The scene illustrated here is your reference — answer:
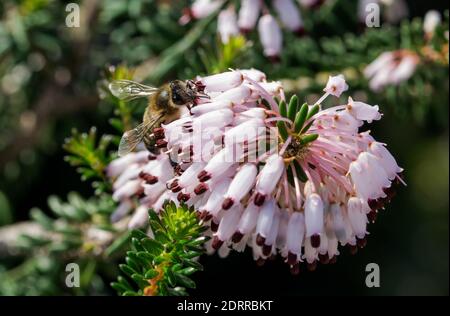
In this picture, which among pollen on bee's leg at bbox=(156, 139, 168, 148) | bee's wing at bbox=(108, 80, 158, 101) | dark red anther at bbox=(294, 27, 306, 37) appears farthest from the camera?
dark red anther at bbox=(294, 27, 306, 37)

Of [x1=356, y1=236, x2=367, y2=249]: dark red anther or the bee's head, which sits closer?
[x1=356, y1=236, x2=367, y2=249]: dark red anther

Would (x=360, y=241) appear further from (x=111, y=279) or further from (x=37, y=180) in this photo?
(x=37, y=180)

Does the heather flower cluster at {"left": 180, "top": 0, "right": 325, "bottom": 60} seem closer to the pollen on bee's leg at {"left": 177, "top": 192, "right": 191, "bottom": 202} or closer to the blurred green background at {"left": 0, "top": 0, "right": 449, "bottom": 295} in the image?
the blurred green background at {"left": 0, "top": 0, "right": 449, "bottom": 295}

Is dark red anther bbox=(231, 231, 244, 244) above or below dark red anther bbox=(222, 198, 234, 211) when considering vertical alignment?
below

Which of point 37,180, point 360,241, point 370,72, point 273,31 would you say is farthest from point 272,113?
point 37,180

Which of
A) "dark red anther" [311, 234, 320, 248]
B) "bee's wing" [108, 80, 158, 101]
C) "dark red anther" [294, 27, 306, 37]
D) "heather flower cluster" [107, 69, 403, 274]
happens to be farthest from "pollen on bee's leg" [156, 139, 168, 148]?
"dark red anther" [294, 27, 306, 37]
